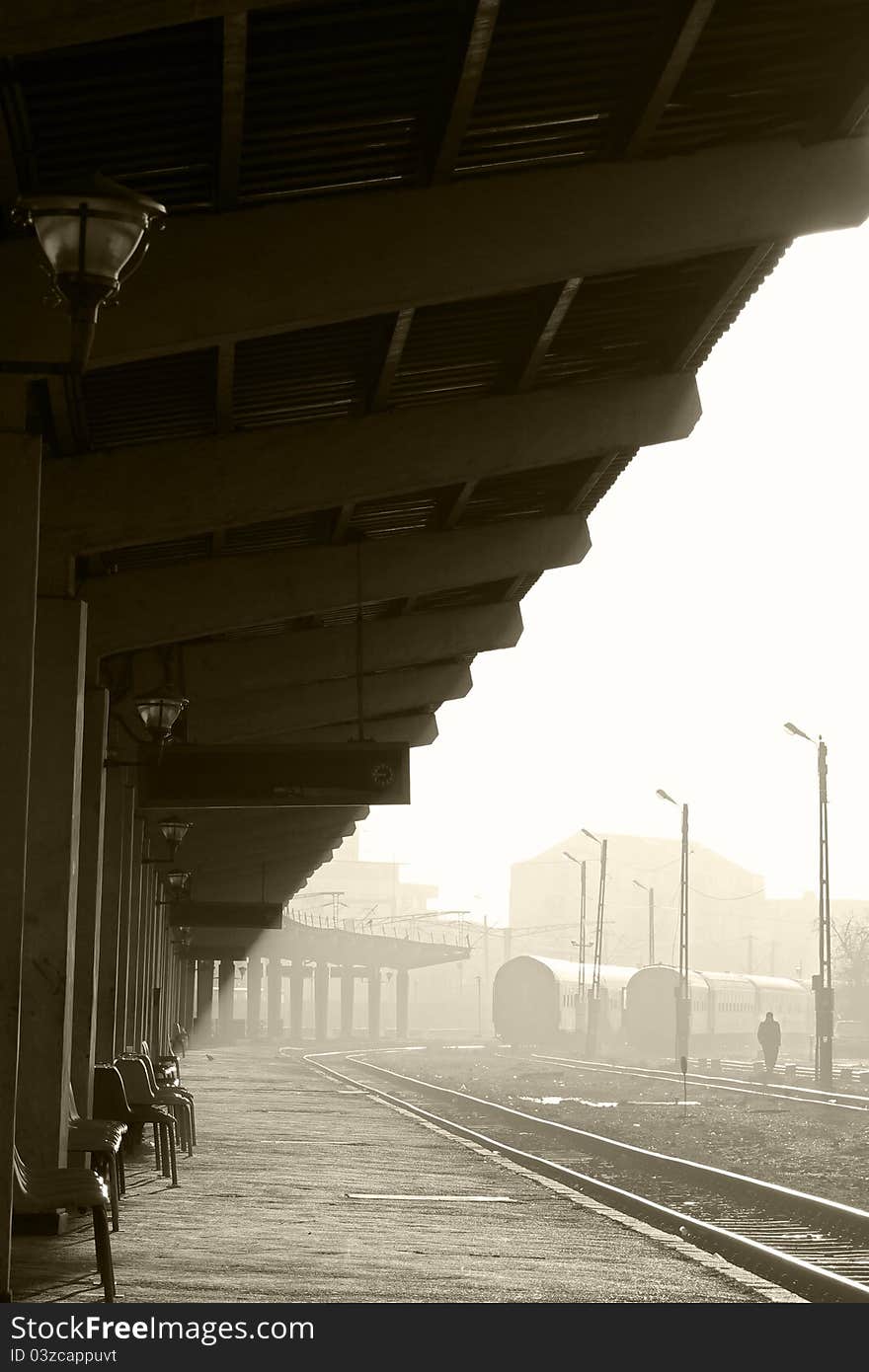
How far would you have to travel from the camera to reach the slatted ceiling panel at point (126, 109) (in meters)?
6.92

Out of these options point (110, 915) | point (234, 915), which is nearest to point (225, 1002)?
point (234, 915)

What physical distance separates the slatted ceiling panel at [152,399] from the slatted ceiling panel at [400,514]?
2857 millimetres

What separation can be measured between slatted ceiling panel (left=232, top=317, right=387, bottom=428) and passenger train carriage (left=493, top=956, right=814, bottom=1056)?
48.5 m

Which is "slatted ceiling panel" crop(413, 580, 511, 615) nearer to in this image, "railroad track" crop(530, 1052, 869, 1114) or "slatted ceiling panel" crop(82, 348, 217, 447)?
"slatted ceiling panel" crop(82, 348, 217, 447)

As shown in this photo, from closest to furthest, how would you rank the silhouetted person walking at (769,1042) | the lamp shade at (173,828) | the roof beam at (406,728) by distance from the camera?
the lamp shade at (173,828) < the roof beam at (406,728) < the silhouetted person walking at (769,1042)

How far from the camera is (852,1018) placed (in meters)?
76.2

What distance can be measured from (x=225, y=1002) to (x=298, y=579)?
62.8 m

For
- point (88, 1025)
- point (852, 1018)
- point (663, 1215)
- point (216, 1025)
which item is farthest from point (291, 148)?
point (852, 1018)

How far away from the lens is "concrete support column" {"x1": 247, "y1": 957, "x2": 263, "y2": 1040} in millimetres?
70062

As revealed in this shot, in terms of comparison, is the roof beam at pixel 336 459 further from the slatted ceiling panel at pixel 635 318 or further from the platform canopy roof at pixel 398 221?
the slatted ceiling panel at pixel 635 318

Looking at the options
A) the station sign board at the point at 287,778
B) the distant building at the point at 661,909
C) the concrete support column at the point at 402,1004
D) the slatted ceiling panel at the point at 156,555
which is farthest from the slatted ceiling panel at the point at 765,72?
the distant building at the point at 661,909

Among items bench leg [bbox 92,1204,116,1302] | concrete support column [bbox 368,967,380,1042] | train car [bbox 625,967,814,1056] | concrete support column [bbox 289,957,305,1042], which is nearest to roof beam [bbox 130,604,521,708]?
bench leg [bbox 92,1204,116,1302]

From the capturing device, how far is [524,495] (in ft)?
48.0

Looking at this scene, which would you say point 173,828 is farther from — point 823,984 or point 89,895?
point 823,984
